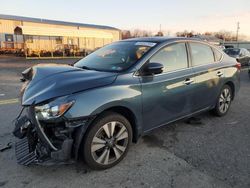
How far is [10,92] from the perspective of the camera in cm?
784

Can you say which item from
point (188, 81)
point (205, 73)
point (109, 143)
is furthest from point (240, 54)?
point (109, 143)

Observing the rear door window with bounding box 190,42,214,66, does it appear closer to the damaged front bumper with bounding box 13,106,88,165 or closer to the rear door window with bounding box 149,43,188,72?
the rear door window with bounding box 149,43,188,72

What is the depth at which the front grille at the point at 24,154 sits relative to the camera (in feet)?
9.22

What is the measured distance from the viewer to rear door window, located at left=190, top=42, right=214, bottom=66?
426 cm

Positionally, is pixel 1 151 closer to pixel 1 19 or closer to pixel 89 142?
pixel 89 142

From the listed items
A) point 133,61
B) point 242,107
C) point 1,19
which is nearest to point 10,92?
point 133,61

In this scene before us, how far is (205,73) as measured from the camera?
4352mm

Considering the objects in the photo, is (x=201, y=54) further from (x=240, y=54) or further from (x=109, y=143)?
(x=240, y=54)

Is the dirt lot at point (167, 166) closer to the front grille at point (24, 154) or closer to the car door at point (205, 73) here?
the front grille at point (24, 154)

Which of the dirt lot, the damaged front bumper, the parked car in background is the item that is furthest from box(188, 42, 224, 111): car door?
the parked car in background

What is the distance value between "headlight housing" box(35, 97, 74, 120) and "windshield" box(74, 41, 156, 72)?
0.98 m

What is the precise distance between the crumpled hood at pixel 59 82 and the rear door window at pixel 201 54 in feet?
5.95

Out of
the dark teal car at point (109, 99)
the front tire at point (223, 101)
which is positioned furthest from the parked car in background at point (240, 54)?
the dark teal car at point (109, 99)

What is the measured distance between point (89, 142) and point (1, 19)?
38.6 m
